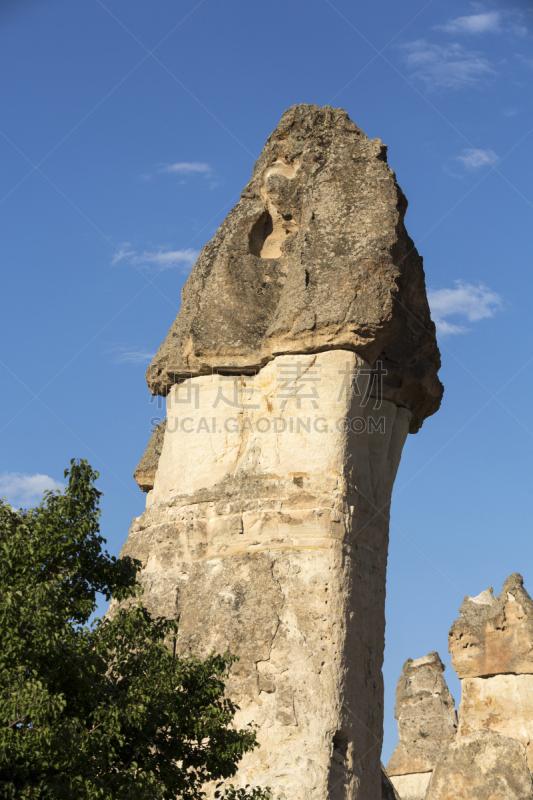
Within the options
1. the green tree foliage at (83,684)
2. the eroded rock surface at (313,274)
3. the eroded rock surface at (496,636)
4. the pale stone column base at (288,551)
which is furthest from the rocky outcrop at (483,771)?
the green tree foliage at (83,684)

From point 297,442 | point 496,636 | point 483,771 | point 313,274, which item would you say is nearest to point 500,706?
point 496,636

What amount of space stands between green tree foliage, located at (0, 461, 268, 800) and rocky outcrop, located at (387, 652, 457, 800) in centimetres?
1135

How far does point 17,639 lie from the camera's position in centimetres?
649

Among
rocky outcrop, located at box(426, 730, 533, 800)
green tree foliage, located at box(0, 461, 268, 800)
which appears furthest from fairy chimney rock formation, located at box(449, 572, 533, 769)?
green tree foliage, located at box(0, 461, 268, 800)

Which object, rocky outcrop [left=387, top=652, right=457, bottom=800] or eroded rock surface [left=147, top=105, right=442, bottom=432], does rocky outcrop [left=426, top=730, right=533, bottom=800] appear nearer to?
eroded rock surface [left=147, top=105, right=442, bottom=432]

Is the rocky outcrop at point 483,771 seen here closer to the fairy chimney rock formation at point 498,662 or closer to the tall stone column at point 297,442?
the tall stone column at point 297,442

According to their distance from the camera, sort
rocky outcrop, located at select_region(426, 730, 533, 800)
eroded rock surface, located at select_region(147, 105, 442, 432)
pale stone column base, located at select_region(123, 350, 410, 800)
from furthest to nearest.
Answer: rocky outcrop, located at select_region(426, 730, 533, 800)
eroded rock surface, located at select_region(147, 105, 442, 432)
pale stone column base, located at select_region(123, 350, 410, 800)

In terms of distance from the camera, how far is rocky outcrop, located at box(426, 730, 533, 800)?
12.1 meters

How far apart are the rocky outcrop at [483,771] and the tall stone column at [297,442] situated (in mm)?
2744

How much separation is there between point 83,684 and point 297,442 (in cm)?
447

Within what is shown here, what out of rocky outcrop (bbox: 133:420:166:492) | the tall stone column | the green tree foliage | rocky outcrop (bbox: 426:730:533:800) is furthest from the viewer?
rocky outcrop (bbox: 133:420:166:492)

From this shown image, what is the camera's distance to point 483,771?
12344mm

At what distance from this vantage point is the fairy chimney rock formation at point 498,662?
1599cm

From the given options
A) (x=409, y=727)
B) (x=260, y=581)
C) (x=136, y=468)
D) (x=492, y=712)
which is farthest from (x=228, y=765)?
(x=409, y=727)
